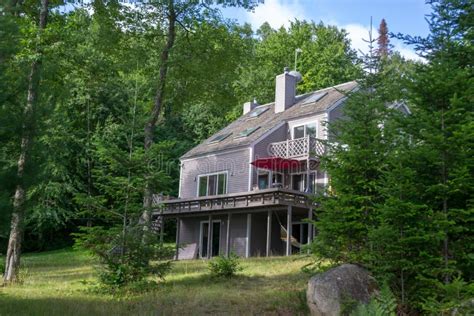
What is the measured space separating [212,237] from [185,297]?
619 inches

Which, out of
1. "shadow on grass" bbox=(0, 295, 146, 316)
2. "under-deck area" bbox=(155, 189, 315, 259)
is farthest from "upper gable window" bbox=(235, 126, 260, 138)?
"shadow on grass" bbox=(0, 295, 146, 316)

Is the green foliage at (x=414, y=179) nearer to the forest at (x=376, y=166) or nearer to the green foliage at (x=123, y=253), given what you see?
the forest at (x=376, y=166)

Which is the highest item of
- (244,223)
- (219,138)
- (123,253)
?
(219,138)

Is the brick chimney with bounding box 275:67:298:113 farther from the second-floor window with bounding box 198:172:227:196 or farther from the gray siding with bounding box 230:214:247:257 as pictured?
the gray siding with bounding box 230:214:247:257

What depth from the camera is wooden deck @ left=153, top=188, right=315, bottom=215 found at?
22953 millimetres

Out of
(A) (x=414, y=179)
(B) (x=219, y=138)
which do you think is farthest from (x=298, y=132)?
(A) (x=414, y=179)

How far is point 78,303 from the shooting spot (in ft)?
41.5

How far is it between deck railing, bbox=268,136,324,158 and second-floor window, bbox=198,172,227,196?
322 centimetres

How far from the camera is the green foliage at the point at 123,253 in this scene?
14.2 meters

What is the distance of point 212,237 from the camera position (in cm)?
2864

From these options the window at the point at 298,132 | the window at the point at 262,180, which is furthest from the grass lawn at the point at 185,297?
the window at the point at 298,132

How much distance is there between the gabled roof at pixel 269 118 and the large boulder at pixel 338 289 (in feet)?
52.3

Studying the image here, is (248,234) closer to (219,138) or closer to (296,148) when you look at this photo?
(296,148)

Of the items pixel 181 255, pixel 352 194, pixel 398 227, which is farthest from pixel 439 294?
pixel 181 255
